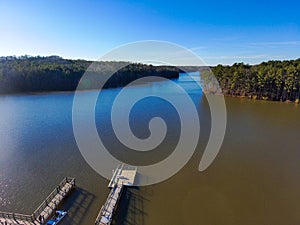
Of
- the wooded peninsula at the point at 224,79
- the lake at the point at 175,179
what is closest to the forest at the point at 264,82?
the wooded peninsula at the point at 224,79

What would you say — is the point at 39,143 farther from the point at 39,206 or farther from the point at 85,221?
the point at 85,221

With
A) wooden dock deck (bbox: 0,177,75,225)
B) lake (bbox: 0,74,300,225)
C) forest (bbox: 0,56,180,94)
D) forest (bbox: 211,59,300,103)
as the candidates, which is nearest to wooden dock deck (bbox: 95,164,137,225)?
lake (bbox: 0,74,300,225)


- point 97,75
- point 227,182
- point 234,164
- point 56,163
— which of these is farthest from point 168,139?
point 97,75

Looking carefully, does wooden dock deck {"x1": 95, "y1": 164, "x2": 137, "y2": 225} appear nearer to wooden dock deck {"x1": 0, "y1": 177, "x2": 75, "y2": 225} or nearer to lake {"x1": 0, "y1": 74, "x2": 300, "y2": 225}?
lake {"x1": 0, "y1": 74, "x2": 300, "y2": 225}

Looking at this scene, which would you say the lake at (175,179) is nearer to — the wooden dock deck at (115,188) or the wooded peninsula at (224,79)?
the wooden dock deck at (115,188)

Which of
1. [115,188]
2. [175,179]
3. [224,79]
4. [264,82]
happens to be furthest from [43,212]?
[224,79]

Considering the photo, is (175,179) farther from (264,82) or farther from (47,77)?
(47,77)
